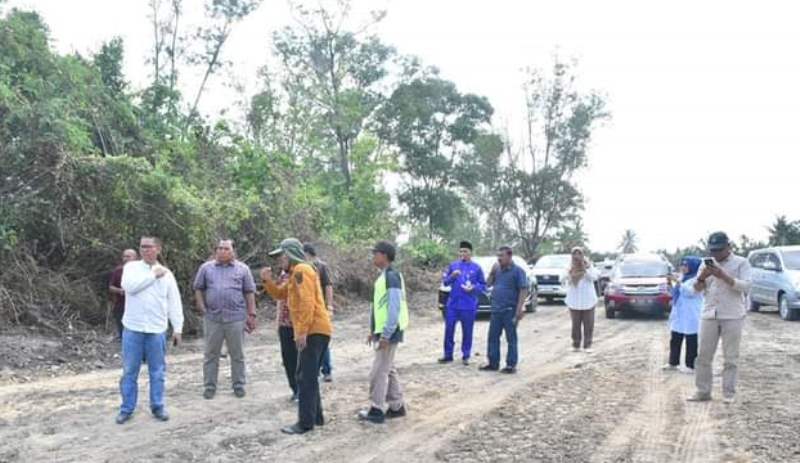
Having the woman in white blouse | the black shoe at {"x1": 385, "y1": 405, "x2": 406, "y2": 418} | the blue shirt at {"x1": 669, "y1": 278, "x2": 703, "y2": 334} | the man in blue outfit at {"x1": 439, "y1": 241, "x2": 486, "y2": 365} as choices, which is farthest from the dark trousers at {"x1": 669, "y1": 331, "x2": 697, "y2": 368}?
the black shoe at {"x1": 385, "y1": 405, "x2": 406, "y2": 418}

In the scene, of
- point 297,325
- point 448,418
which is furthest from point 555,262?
point 297,325

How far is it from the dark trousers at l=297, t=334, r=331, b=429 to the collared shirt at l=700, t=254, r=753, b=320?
4097 millimetres

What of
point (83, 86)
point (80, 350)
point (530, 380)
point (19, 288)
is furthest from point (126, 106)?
point (530, 380)

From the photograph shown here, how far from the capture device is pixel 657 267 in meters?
17.8

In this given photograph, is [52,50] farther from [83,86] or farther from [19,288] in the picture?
[19,288]

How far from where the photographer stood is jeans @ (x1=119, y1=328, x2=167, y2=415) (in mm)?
6555

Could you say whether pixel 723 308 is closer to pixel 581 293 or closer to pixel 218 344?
pixel 581 293

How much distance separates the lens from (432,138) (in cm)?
3697

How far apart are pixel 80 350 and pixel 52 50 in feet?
25.8

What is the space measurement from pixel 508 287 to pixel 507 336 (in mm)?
681

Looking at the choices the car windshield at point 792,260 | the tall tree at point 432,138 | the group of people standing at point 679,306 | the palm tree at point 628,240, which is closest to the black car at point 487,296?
the group of people standing at point 679,306

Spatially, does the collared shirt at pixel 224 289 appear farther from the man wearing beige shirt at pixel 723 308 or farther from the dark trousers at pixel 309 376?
the man wearing beige shirt at pixel 723 308

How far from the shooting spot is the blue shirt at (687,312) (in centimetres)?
939

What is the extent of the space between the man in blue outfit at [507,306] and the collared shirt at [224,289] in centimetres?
363
